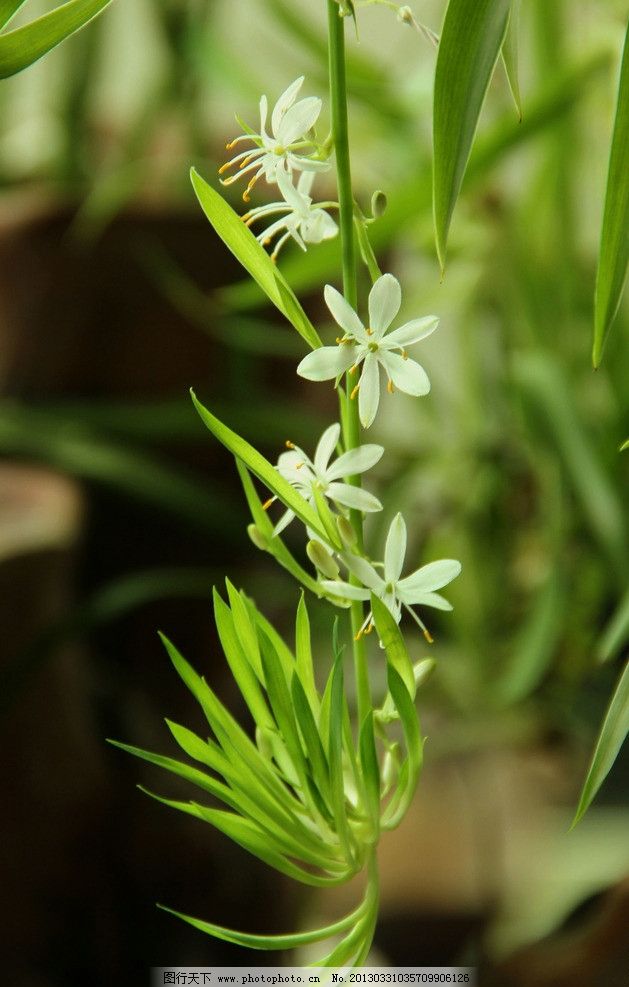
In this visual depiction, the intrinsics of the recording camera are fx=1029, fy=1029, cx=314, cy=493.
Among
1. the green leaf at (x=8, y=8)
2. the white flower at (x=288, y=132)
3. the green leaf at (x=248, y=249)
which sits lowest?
the green leaf at (x=248, y=249)

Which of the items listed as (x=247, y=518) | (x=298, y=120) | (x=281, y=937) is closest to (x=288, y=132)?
(x=298, y=120)

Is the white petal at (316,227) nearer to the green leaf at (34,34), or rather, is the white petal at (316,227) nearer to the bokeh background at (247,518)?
the green leaf at (34,34)

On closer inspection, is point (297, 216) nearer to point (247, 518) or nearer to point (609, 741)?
point (609, 741)

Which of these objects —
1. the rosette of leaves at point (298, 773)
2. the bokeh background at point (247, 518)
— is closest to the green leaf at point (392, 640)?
the rosette of leaves at point (298, 773)

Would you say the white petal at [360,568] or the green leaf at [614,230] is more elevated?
the green leaf at [614,230]

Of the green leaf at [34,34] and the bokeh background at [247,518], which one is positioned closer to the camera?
the green leaf at [34,34]

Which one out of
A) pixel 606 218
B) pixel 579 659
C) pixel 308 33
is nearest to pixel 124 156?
pixel 308 33
